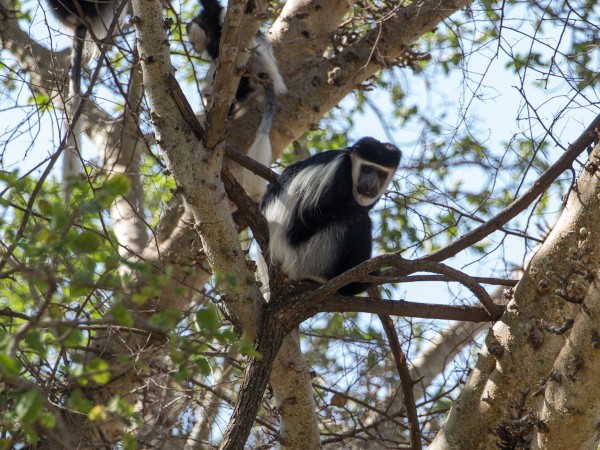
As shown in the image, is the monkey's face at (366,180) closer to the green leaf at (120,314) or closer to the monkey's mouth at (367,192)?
the monkey's mouth at (367,192)

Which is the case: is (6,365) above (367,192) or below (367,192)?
below

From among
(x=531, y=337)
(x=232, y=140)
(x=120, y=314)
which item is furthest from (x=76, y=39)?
(x=120, y=314)

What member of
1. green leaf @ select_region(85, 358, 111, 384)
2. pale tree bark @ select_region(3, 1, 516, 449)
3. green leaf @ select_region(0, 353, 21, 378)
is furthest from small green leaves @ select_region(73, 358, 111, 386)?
pale tree bark @ select_region(3, 1, 516, 449)

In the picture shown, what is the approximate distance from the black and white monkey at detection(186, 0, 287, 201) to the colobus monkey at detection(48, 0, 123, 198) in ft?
2.24

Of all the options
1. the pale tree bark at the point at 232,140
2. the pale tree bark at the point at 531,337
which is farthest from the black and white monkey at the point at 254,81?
the pale tree bark at the point at 531,337

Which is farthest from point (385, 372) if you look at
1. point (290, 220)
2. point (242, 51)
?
point (242, 51)

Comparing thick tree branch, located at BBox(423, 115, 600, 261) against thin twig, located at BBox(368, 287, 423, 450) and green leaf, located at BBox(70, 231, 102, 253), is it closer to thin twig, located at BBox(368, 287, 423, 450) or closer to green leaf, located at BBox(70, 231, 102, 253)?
thin twig, located at BBox(368, 287, 423, 450)

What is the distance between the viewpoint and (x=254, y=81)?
4.53 m

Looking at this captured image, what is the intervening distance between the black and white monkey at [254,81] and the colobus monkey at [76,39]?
68 cm

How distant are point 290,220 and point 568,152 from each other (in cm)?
141

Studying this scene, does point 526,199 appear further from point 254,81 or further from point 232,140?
point 254,81

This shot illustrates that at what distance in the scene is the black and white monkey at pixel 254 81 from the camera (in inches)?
165

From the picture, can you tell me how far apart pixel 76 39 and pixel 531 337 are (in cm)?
285

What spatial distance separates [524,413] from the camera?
250cm
